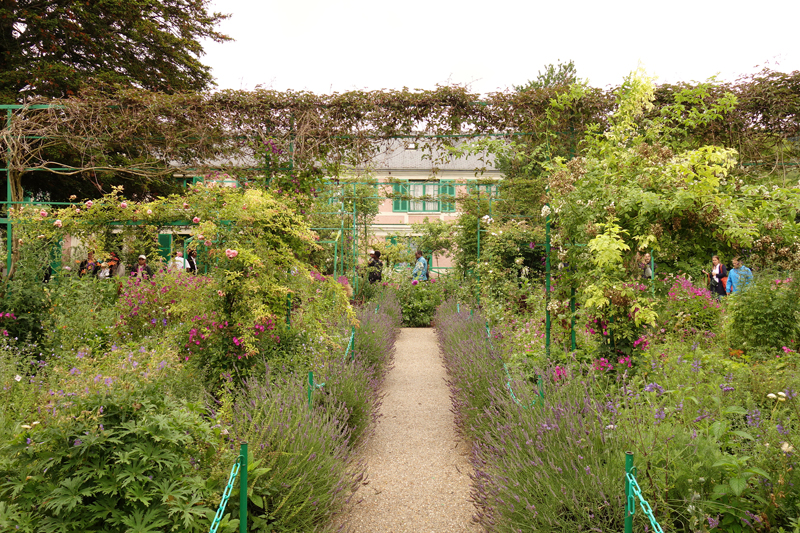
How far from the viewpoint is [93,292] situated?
219 inches

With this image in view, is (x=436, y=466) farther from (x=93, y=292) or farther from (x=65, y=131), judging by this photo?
(x=65, y=131)

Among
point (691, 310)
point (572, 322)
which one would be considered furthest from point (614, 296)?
point (691, 310)

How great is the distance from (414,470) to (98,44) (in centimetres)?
1394

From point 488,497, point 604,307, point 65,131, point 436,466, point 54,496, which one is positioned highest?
point 65,131

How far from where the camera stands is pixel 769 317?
473cm

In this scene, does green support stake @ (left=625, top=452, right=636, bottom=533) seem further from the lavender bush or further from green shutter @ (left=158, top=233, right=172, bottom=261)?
green shutter @ (left=158, top=233, right=172, bottom=261)

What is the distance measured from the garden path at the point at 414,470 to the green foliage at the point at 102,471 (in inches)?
41.5

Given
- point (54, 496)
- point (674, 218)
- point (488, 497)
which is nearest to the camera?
point (54, 496)

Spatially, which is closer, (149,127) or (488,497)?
(488,497)

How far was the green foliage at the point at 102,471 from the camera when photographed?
1.72 meters

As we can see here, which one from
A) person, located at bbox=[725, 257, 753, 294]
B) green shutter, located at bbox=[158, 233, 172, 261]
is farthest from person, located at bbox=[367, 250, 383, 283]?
person, located at bbox=[725, 257, 753, 294]

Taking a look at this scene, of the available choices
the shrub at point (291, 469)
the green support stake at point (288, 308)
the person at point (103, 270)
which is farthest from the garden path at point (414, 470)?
Answer: the person at point (103, 270)

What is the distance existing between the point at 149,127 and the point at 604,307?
595 centimetres

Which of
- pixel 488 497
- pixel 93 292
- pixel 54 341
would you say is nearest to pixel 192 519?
pixel 488 497
